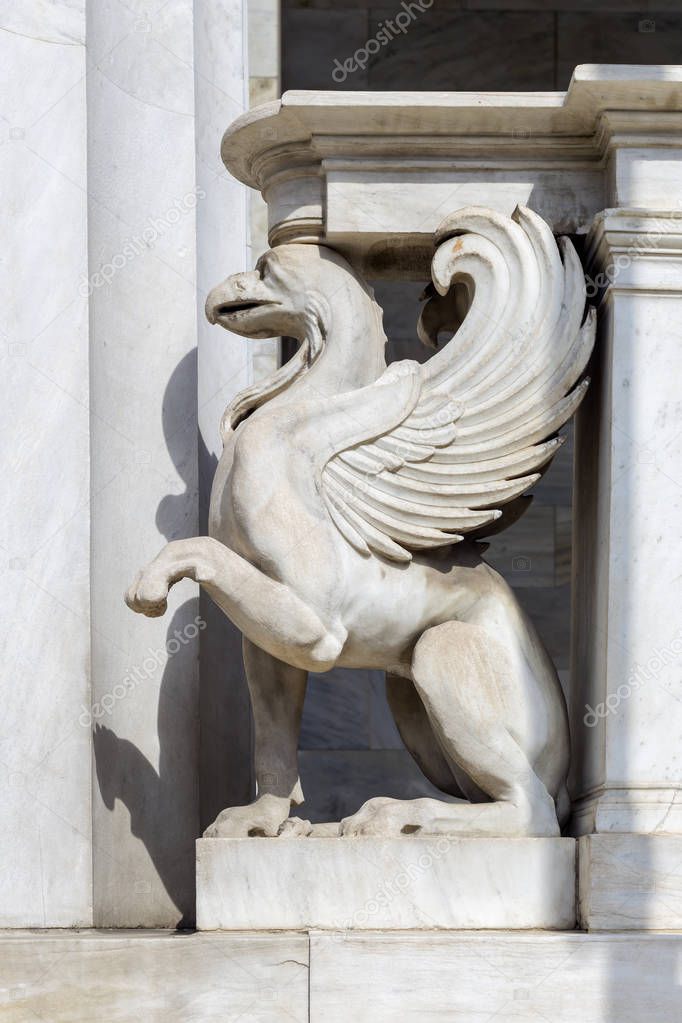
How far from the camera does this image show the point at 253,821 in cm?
482

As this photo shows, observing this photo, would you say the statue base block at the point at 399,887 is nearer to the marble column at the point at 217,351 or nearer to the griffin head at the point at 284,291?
the marble column at the point at 217,351

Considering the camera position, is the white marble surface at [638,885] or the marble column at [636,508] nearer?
the white marble surface at [638,885]

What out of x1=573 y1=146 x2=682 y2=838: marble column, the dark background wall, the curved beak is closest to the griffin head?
the curved beak

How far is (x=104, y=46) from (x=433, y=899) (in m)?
2.64

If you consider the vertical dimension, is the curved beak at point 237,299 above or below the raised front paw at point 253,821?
above

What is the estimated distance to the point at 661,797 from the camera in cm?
457

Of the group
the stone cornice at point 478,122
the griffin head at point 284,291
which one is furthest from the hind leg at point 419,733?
the stone cornice at point 478,122

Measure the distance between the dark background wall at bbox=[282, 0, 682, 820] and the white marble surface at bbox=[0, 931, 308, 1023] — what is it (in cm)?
294

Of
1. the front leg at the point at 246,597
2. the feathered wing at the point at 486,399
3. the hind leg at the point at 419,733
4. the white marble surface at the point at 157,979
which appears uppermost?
the feathered wing at the point at 486,399

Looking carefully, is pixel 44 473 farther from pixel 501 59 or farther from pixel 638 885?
pixel 501 59

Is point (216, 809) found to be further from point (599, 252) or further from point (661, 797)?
point (599, 252)

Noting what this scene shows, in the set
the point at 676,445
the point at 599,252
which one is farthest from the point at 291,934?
the point at 599,252

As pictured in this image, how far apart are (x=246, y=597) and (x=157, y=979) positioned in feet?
2.80

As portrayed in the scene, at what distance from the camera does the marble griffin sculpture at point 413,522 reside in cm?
467
